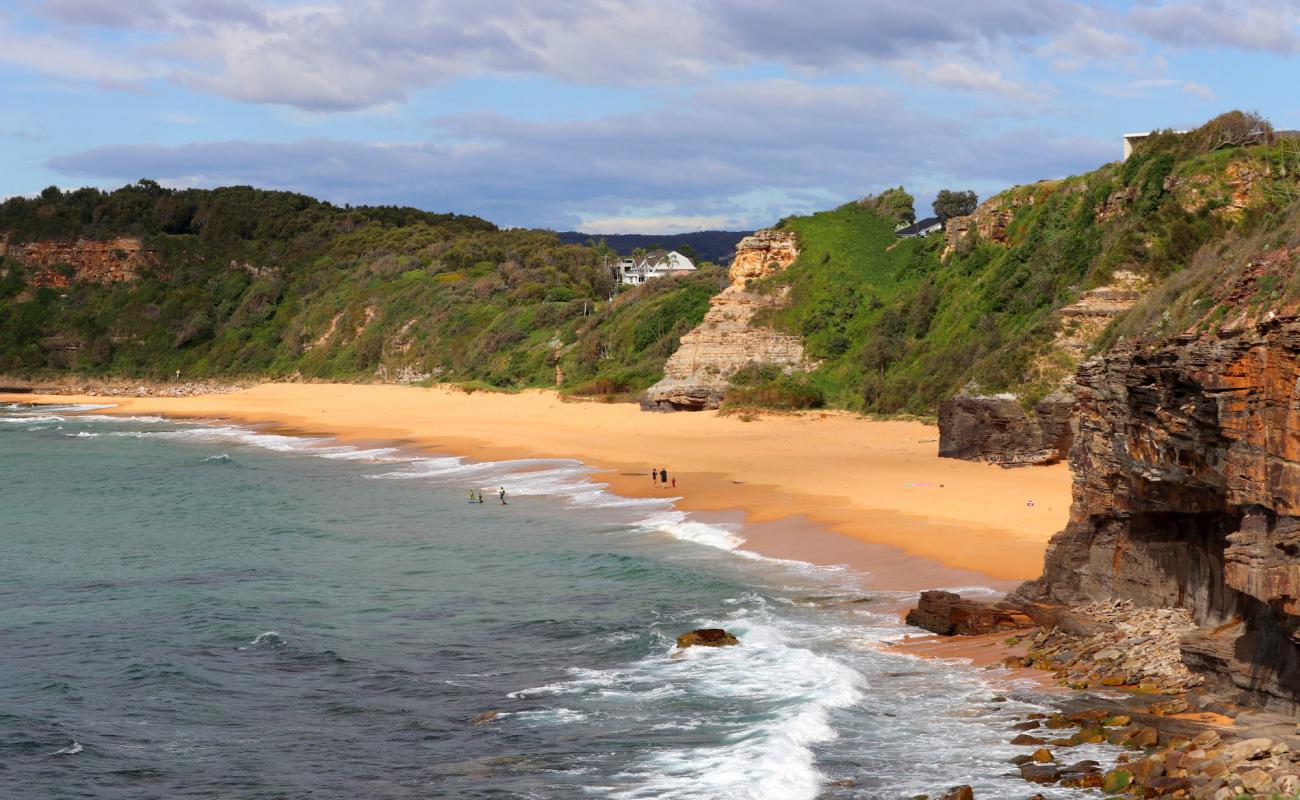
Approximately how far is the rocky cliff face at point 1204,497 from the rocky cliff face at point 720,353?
3332cm

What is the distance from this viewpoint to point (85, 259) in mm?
110688

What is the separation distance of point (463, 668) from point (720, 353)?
35.5 m

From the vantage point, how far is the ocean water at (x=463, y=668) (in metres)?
12.4

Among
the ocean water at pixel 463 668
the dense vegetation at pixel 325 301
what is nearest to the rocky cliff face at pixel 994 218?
the dense vegetation at pixel 325 301

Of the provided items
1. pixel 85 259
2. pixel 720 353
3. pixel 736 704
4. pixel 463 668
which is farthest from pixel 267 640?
pixel 85 259

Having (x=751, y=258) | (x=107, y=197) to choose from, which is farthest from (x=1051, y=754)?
(x=107, y=197)

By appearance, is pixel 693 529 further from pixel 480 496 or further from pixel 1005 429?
pixel 1005 429

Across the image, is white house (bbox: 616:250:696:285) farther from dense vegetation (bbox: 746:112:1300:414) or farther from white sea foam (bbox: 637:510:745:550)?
white sea foam (bbox: 637:510:745:550)

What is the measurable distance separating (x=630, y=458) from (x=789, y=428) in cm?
668

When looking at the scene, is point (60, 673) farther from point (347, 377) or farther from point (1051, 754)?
point (347, 377)

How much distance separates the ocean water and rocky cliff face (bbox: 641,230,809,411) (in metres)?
19.2

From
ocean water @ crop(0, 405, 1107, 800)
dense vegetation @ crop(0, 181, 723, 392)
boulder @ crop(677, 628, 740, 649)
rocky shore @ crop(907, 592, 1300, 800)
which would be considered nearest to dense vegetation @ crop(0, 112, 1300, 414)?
dense vegetation @ crop(0, 181, 723, 392)

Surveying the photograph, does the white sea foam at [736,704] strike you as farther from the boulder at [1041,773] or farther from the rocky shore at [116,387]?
the rocky shore at [116,387]

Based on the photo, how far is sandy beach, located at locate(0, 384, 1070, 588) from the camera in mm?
22359
